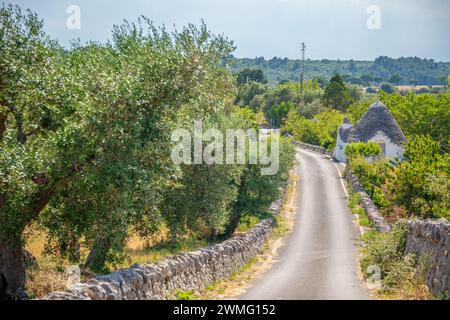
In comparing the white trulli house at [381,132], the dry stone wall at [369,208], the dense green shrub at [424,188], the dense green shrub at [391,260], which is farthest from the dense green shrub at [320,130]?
the dense green shrub at [391,260]

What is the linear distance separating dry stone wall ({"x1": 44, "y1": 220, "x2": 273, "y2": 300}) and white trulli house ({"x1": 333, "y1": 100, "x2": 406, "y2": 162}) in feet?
138

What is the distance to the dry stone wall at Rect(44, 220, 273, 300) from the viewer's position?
1142 cm

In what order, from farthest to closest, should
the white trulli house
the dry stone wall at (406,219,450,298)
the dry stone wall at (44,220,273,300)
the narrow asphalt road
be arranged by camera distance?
1. the white trulli house
2. the narrow asphalt road
3. the dry stone wall at (406,219,450,298)
4. the dry stone wall at (44,220,273,300)

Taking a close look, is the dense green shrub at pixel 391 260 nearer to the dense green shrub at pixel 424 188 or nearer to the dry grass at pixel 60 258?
the dry grass at pixel 60 258

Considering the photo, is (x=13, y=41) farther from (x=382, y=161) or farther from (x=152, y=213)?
(x=382, y=161)

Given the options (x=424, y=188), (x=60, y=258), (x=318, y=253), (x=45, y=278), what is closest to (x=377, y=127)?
(x=424, y=188)

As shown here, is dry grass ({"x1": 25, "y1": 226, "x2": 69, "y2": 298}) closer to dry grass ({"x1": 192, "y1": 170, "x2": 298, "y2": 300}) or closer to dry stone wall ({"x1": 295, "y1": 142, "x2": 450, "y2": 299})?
dry grass ({"x1": 192, "y1": 170, "x2": 298, "y2": 300})

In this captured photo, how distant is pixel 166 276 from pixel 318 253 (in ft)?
46.1

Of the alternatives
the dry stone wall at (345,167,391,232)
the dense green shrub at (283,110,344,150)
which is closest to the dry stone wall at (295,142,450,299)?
the dry stone wall at (345,167,391,232)

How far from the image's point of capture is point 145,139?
1688 cm
